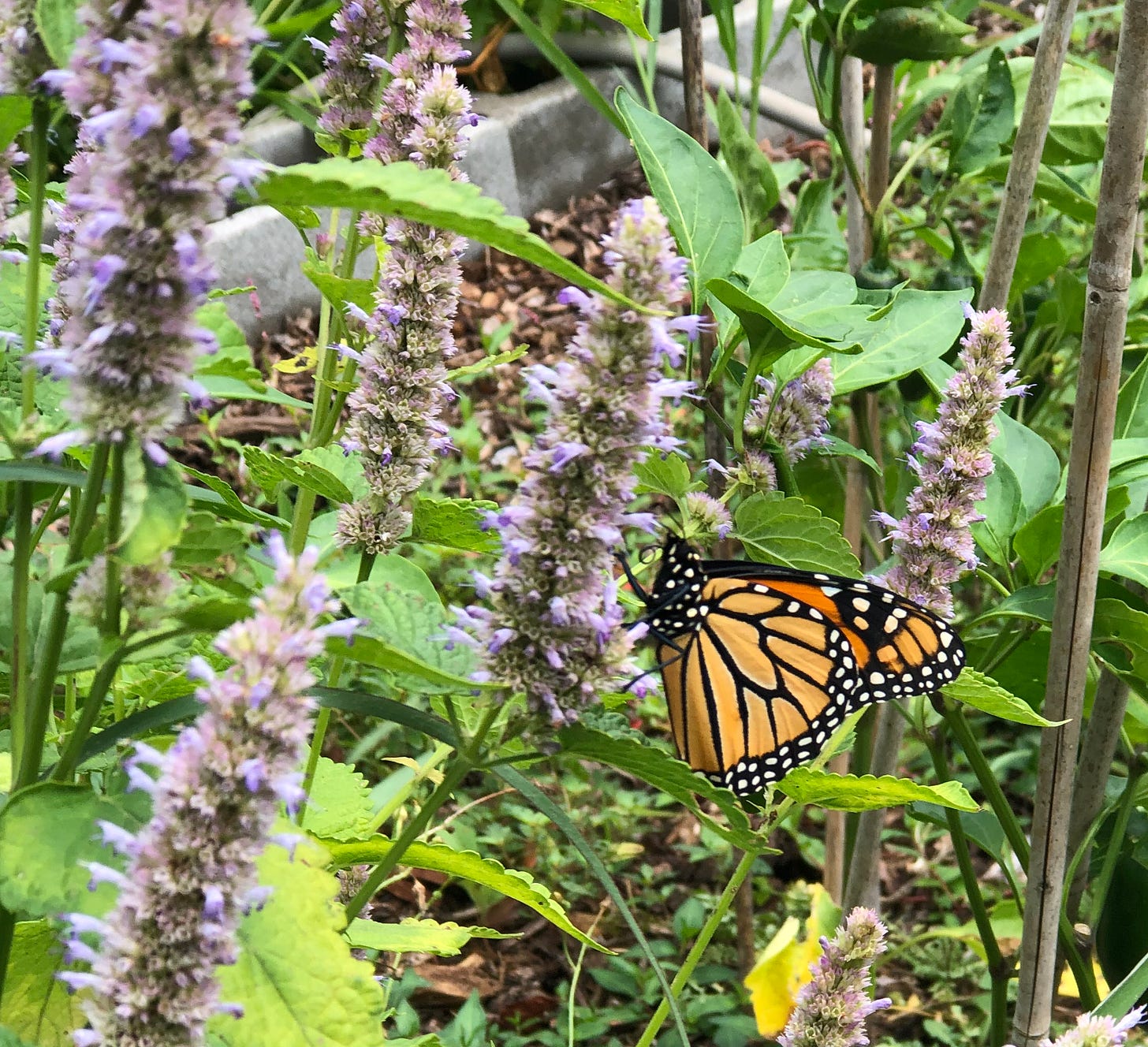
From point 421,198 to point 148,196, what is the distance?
15 centimetres

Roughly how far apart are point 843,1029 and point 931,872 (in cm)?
210

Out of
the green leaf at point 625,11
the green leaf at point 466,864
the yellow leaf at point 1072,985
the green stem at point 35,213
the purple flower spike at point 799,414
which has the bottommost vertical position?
the yellow leaf at point 1072,985

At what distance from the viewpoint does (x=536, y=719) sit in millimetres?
936

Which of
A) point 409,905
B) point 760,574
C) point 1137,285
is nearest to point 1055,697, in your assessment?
point 760,574

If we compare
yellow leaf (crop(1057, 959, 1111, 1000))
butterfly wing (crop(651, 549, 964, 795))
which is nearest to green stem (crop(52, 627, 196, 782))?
butterfly wing (crop(651, 549, 964, 795))

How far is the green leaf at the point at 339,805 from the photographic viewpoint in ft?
4.31

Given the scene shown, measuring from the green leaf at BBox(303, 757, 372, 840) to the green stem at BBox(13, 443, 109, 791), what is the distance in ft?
1.36

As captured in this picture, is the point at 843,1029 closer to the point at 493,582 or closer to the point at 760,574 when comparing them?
the point at 760,574

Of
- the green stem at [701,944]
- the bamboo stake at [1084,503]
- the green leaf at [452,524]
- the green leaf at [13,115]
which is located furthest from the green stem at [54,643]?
the bamboo stake at [1084,503]

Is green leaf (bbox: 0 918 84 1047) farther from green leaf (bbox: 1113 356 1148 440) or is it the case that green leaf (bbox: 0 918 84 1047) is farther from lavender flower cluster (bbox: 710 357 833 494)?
green leaf (bbox: 1113 356 1148 440)

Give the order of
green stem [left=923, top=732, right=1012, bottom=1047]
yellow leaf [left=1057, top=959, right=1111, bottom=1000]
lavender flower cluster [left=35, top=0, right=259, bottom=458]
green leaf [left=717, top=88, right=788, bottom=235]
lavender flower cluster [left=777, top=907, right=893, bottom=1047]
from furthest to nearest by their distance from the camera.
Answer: yellow leaf [left=1057, top=959, right=1111, bottom=1000], green leaf [left=717, top=88, right=788, bottom=235], green stem [left=923, top=732, right=1012, bottom=1047], lavender flower cluster [left=777, top=907, right=893, bottom=1047], lavender flower cluster [left=35, top=0, right=259, bottom=458]

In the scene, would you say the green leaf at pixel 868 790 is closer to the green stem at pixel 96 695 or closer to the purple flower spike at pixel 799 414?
the purple flower spike at pixel 799 414

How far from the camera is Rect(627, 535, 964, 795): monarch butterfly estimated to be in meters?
1.53

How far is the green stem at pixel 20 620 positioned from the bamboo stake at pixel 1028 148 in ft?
4.18
